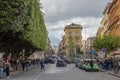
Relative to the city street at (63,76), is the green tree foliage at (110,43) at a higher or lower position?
higher

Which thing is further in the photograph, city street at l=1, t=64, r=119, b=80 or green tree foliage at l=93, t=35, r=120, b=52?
green tree foliage at l=93, t=35, r=120, b=52

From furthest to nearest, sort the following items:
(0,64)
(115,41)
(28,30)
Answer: (115,41)
(28,30)
(0,64)

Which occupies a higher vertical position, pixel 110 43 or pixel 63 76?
pixel 110 43

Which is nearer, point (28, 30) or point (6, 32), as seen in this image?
point (6, 32)

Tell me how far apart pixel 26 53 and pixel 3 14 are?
54236mm

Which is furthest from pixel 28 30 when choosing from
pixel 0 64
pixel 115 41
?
pixel 115 41

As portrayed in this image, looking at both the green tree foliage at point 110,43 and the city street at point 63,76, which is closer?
the city street at point 63,76

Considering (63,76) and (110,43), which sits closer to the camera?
(63,76)

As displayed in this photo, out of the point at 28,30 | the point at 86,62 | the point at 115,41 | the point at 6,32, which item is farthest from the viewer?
the point at 115,41

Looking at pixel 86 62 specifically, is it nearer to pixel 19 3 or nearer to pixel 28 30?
pixel 28 30

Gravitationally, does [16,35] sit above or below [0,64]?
above

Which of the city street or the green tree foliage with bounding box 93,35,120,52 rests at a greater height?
the green tree foliage with bounding box 93,35,120,52

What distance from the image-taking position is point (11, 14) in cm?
4122

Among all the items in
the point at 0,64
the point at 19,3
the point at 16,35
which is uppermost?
the point at 19,3
